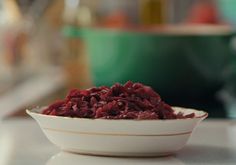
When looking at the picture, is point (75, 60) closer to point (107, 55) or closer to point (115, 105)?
point (107, 55)

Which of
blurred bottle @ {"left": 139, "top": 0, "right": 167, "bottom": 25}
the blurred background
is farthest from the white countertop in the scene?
blurred bottle @ {"left": 139, "top": 0, "right": 167, "bottom": 25}

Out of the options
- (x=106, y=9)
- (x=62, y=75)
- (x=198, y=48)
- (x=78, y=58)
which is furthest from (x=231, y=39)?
(x=106, y=9)

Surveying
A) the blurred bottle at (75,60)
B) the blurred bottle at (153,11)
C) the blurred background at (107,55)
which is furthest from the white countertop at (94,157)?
the blurred bottle at (153,11)

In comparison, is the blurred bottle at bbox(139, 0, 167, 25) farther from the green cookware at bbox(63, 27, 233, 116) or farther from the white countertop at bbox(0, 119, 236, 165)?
the white countertop at bbox(0, 119, 236, 165)

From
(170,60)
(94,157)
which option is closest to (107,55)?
(170,60)

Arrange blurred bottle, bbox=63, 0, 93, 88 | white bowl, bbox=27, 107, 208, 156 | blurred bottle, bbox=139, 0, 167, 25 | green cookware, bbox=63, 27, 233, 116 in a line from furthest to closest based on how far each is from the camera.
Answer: blurred bottle, bbox=139, 0, 167, 25, blurred bottle, bbox=63, 0, 93, 88, green cookware, bbox=63, 27, 233, 116, white bowl, bbox=27, 107, 208, 156

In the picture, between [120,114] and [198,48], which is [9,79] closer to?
[198,48]
